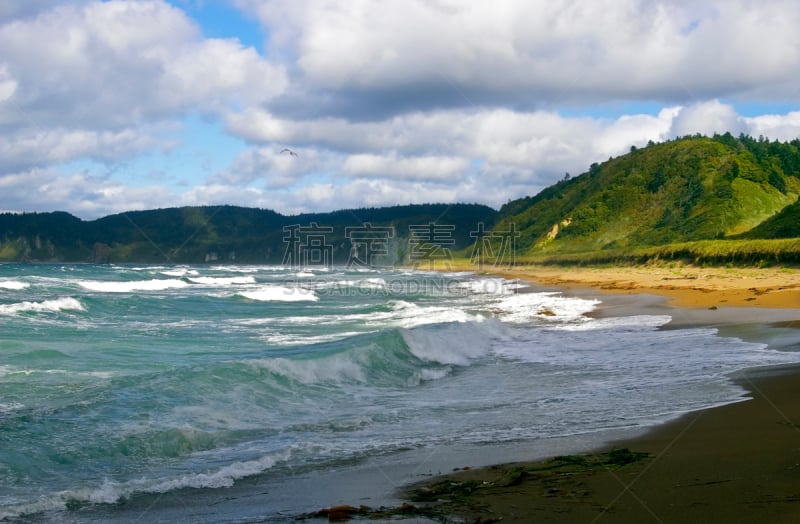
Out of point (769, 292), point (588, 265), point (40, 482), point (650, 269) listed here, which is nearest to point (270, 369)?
point (40, 482)

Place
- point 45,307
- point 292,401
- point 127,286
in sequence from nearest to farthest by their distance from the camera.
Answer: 1. point 292,401
2. point 45,307
3. point 127,286

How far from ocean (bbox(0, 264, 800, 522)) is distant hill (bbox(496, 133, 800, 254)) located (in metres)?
51.2

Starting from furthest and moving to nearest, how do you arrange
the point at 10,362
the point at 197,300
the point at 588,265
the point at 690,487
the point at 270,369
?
the point at 588,265 → the point at 197,300 → the point at 10,362 → the point at 270,369 → the point at 690,487

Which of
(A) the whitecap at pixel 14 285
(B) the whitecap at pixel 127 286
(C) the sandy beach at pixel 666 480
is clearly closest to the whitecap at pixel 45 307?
(B) the whitecap at pixel 127 286

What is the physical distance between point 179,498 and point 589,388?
6.99m

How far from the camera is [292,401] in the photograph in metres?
11.9

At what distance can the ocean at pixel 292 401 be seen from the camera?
23.5 ft

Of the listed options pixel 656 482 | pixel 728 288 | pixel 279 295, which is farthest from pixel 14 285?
pixel 656 482

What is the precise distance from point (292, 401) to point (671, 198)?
99557 millimetres

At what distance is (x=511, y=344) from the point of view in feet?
62.9

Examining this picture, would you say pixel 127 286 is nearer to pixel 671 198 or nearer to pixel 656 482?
pixel 656 482

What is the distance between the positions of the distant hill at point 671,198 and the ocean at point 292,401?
168ft

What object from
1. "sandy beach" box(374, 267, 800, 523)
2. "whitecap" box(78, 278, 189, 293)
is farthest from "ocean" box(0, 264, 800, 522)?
"whitecap" box(78, 278, 189, 293)

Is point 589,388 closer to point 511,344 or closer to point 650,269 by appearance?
point 511,344
